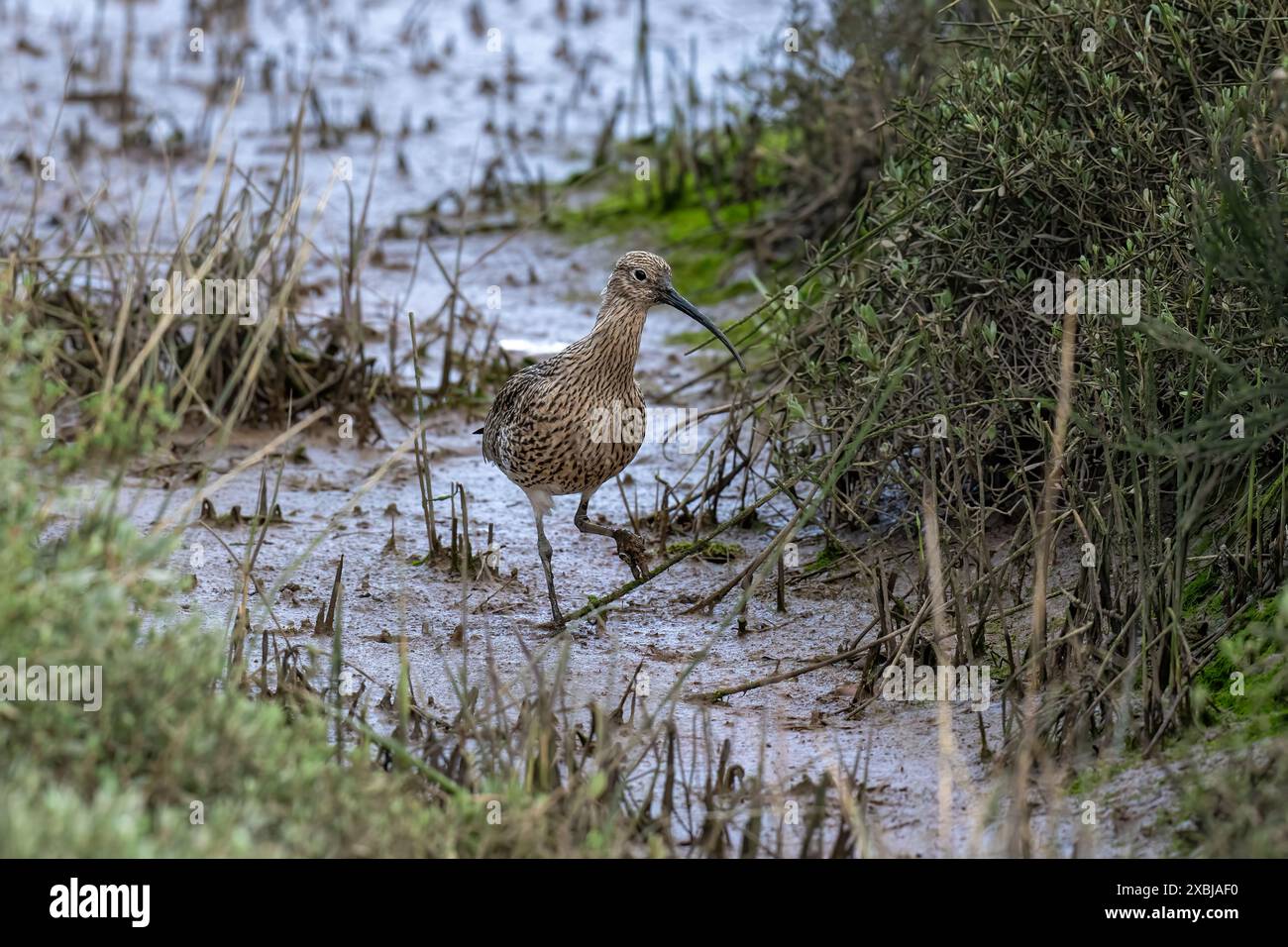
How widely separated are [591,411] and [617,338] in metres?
0.31

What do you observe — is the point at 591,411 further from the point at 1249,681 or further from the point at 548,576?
the point at 1249,681

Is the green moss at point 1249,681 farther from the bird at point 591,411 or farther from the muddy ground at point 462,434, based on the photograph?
the bird at point 591,411

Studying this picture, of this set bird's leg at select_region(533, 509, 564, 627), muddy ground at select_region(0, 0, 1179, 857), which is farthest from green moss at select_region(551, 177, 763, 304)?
bird's leg at select_region(533, 509, 564, 627)

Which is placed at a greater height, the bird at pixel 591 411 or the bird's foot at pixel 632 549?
the bird at pixel 591 411

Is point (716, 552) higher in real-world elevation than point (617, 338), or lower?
lower

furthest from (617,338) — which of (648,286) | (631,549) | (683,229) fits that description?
(683,229)

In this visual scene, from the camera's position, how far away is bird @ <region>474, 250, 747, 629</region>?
598 cm

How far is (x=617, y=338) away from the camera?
6.09 meters

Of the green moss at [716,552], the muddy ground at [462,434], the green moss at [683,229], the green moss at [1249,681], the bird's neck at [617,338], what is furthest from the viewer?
the green moss at [683,229]

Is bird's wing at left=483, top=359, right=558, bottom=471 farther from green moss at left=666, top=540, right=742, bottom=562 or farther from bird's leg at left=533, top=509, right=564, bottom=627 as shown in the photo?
green moss at left=666, top=540, right=742, bottom=562

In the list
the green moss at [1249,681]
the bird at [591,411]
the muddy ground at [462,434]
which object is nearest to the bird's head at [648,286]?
the bird at [591,411]

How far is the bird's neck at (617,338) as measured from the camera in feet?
20.0
